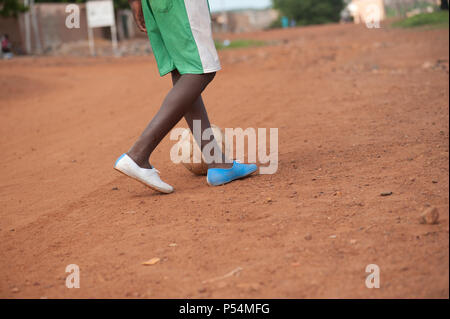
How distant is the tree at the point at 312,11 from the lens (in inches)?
1865

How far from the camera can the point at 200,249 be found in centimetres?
230

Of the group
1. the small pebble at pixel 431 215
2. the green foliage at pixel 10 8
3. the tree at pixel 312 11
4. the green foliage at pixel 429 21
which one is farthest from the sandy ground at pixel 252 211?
the tree at pixel 312 11

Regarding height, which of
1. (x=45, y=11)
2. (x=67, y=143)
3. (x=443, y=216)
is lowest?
(x=67, y=143)

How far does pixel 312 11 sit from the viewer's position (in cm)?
4772

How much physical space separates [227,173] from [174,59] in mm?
769

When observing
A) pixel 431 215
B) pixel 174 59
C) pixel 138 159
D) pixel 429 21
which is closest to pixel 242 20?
pixel 429 21

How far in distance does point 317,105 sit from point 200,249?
162 inches

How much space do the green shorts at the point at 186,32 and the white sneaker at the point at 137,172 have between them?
0.59 m

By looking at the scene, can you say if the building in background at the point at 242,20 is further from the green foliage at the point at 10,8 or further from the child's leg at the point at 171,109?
the child's leg at the point at 171,109

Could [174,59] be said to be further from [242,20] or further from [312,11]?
[242,20]

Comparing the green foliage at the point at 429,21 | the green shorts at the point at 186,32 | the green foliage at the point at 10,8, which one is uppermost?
the green foliage at the point at 10,8
